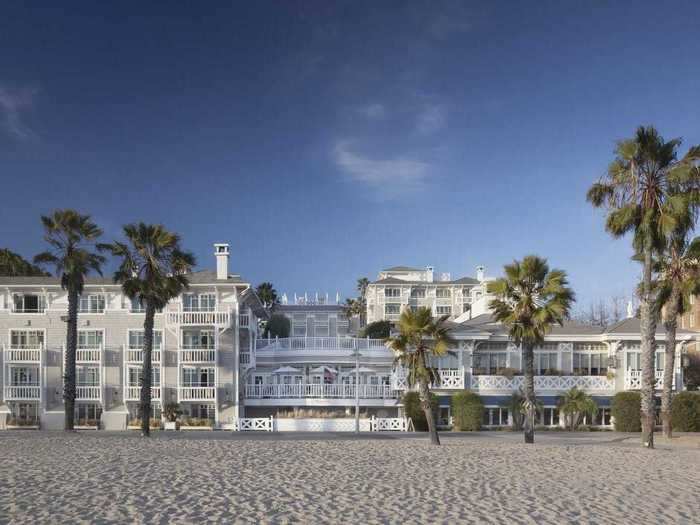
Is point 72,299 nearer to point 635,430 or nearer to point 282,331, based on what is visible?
point 635,430

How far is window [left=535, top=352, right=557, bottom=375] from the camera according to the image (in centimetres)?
4518

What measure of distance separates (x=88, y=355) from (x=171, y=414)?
6.72 m

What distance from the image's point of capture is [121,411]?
45.9 meters

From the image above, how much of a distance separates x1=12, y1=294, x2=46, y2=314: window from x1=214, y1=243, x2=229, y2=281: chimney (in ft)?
35.6

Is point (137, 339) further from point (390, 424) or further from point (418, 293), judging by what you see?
point (418, 293)

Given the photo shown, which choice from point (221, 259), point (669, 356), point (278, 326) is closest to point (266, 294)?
point (278, 326)

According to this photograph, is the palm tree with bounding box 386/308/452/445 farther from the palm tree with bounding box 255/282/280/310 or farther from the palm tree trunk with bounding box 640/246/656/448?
the palm tree with bounding box 255/282/280/310

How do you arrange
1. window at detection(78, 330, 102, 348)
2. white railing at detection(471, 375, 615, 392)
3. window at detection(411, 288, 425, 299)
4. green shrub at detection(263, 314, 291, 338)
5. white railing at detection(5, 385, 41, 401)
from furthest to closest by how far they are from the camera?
1. window at detection(411, 288, 425, 299)
2. green shrub at detection(263, 314, 291, 338)
3. window at detection(78, 330, 102, 348)
4. white railing at detection(5, 385, 41, 401)
5. white railing at detection(471, 375, 615, 392)

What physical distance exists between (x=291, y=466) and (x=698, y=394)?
2749cm

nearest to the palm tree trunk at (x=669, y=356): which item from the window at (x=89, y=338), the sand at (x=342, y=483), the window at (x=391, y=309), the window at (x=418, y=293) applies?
the sand at (x=342, y=483)

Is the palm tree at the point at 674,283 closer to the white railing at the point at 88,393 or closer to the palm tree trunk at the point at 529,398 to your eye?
the palm tree trunk at the point at 529,398

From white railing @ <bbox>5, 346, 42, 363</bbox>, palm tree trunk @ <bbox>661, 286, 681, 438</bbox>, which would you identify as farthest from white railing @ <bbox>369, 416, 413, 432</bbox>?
white railing @ <bbox>5, 346, 42, 363</bbox>

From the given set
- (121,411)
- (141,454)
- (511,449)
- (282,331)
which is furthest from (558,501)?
(282,331)

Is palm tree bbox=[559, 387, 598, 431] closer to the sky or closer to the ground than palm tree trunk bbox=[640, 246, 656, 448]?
closer to the ground
